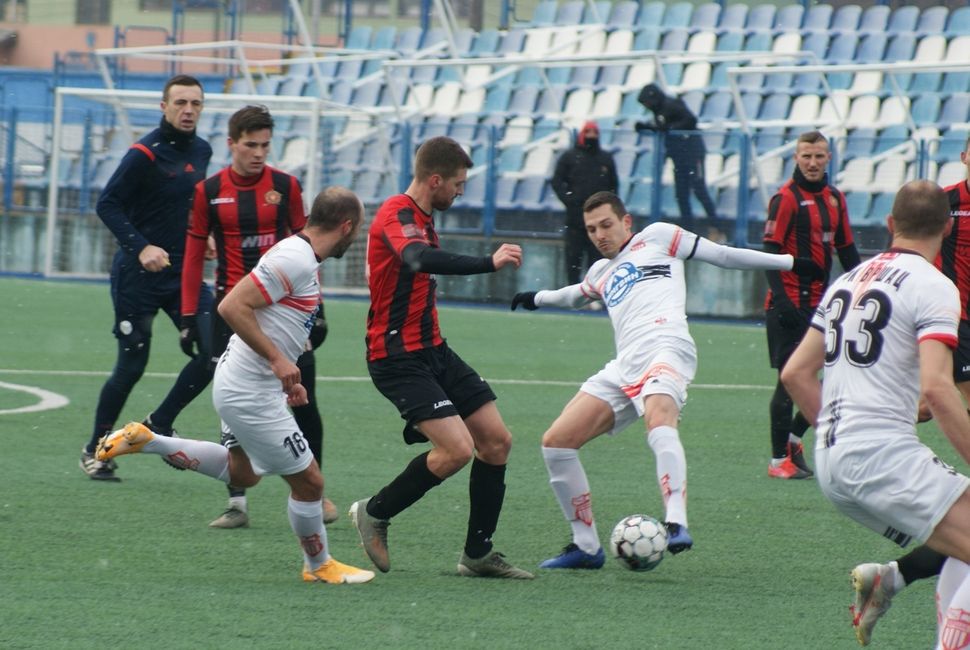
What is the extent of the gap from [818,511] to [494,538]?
6.05ft

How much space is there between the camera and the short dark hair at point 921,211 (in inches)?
186

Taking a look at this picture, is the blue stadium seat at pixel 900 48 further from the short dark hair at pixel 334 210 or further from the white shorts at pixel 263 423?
the white shorts at pixel 263 423

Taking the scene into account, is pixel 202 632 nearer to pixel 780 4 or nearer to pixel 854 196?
pixel 854 196

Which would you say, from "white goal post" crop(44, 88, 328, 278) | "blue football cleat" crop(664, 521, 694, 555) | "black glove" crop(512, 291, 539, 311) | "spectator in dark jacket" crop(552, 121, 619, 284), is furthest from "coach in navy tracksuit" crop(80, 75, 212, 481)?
"white goal post" crop(44, 88, 328, 278)

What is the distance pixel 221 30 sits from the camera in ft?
108

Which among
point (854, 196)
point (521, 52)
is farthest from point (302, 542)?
point (521, 52)

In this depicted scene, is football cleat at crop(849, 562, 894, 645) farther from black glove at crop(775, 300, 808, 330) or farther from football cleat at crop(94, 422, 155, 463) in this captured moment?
black glove at crop(775, 300, 808, 330)

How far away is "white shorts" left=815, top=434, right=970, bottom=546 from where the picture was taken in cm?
457

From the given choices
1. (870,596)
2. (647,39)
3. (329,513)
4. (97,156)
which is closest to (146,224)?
(329,513)

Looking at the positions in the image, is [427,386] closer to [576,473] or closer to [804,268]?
[576,473]

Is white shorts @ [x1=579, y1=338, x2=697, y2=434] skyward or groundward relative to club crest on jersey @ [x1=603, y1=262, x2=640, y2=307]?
groundward

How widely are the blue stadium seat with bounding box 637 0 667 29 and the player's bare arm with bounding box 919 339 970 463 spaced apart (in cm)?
2086

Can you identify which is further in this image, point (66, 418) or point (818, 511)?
point (66, 418)

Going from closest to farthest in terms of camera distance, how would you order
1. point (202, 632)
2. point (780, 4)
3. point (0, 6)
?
point (202, 632)
point (780, 4)
point (0, 6)
